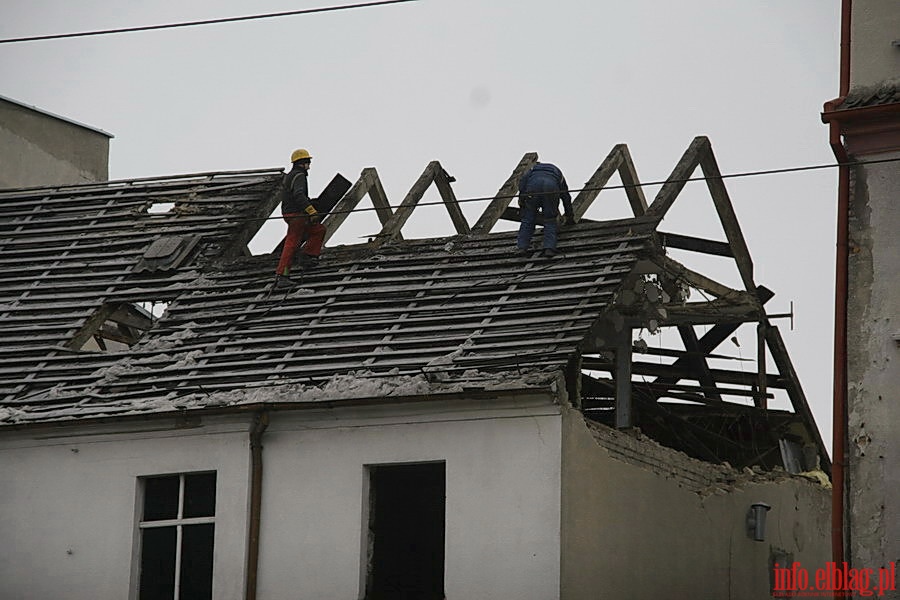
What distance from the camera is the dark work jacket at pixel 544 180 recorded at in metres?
19.7

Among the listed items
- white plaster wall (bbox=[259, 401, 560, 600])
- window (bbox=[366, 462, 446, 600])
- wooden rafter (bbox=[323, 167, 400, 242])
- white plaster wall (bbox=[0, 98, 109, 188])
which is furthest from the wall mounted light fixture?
white plaster wall (bbox=[0, 98, 109, 188])

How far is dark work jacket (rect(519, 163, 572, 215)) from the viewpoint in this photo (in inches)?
777

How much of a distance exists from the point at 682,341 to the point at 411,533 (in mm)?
4463

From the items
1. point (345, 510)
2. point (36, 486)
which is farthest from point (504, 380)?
point (36, 486)

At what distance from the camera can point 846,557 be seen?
14500 millimetres

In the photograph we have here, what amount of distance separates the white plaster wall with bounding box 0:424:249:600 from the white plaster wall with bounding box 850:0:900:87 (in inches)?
301

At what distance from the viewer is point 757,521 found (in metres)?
20.8

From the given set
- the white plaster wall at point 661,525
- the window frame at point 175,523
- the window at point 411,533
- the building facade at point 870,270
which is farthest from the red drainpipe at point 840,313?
the window frame at point 175,523

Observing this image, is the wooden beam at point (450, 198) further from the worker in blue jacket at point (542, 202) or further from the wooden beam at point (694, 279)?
the wooden beam at point (694, 279)

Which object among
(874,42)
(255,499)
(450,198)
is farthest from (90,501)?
(874,42)

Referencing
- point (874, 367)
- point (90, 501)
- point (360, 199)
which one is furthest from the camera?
point (360, 199)

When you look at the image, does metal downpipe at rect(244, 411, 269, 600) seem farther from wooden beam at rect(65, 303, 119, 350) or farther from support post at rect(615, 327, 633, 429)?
support post at rect(615, 327, 633, 429)

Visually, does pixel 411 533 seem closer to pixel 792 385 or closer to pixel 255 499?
pixel 255 499

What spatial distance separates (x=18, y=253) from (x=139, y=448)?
5138 mm
